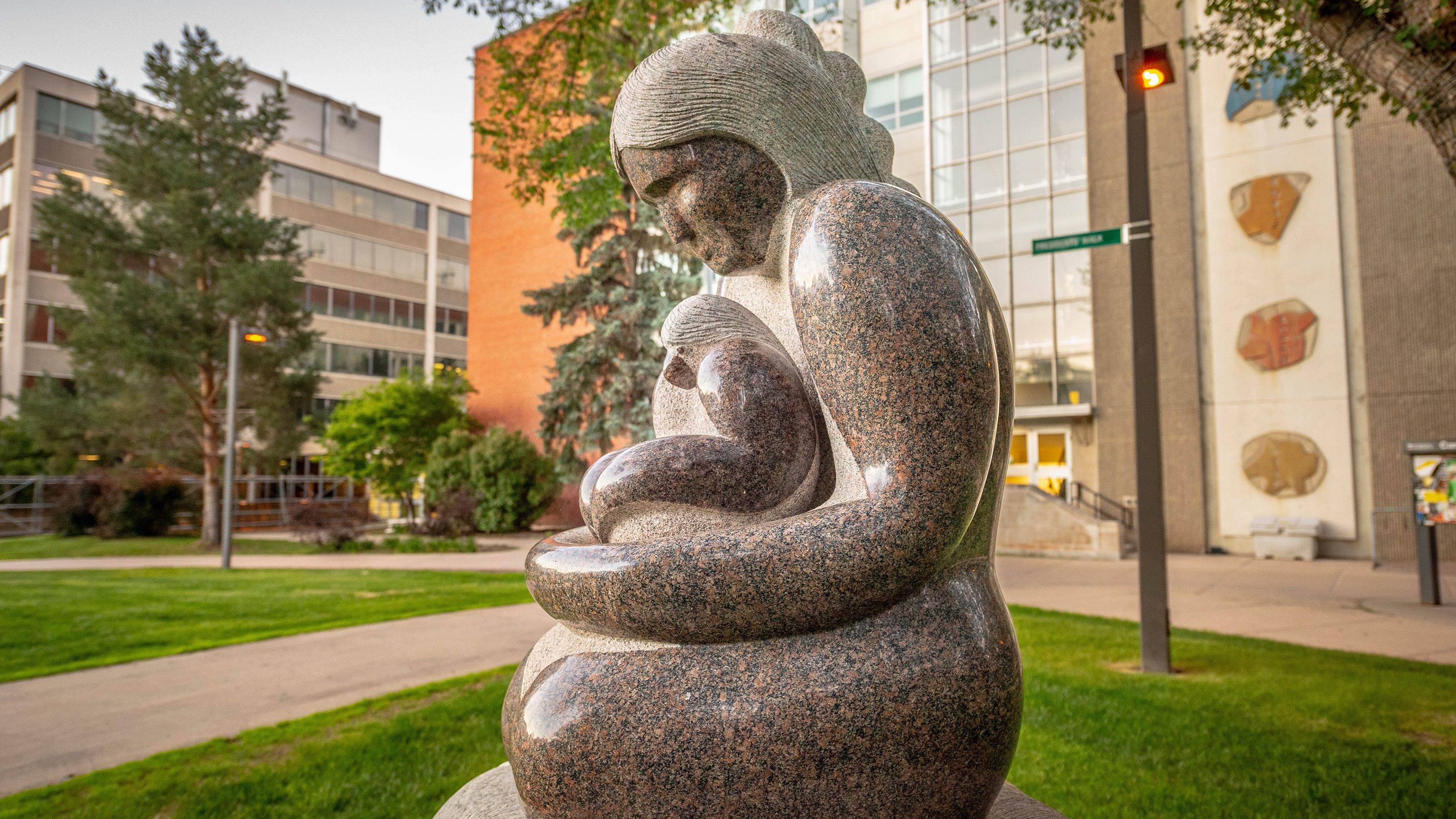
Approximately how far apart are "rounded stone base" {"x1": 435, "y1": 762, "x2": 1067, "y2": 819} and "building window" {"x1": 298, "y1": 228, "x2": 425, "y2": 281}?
1632 inches

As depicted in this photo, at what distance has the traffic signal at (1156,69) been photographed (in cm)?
645

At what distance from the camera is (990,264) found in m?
21.7

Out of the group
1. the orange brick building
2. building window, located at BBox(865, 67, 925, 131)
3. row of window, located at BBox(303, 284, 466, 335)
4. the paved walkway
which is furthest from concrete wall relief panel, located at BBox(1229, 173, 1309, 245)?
row of window, located at BBox(303, 284, 466, 335)

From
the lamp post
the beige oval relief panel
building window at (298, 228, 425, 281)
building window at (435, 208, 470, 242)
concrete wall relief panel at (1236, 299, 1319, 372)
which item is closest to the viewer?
the lamp post

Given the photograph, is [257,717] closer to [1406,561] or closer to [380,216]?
[1406,561]

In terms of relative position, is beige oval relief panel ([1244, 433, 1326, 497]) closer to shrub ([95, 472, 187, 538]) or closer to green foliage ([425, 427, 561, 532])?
green foliage ([425, 427, 561, 532])

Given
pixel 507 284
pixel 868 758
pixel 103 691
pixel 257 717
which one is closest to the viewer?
pixel 868 758

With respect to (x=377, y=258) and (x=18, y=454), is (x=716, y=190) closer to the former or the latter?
(x=18, y=454)

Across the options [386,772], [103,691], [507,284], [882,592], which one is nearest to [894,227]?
[882,592]

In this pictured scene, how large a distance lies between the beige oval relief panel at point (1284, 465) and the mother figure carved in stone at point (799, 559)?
18639mm

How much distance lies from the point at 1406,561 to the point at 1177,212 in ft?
27.7

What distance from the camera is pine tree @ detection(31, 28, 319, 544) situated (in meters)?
22.0

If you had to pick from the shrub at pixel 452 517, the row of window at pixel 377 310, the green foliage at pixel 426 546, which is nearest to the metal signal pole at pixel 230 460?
the green foliage at pixel 426 546

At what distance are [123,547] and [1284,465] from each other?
27.7 meters
